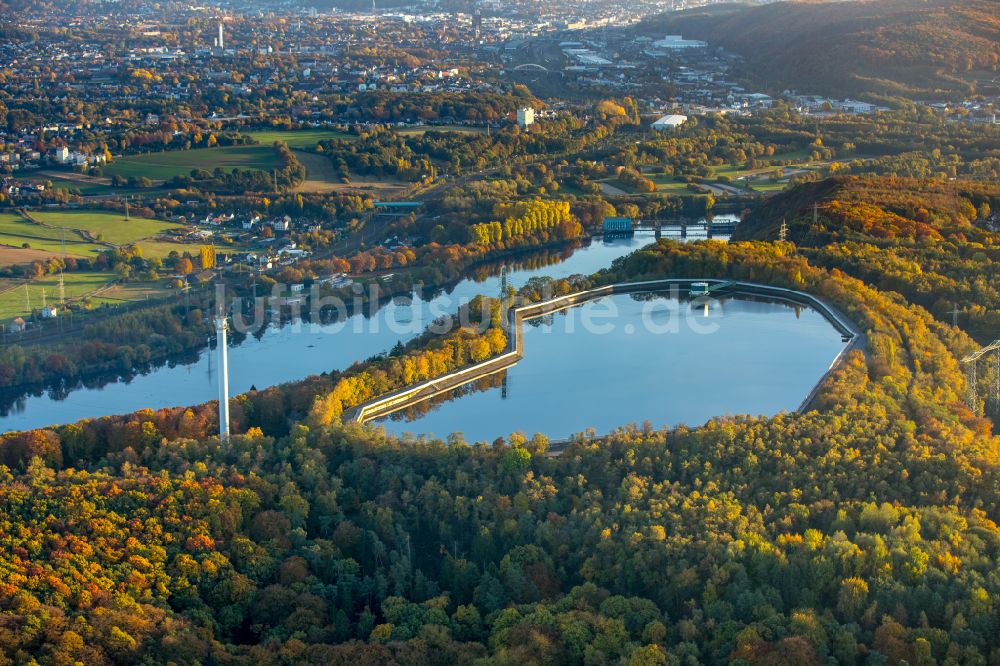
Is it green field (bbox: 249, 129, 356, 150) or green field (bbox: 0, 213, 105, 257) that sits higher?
green field (bbox: 249, 129, 356, 150)

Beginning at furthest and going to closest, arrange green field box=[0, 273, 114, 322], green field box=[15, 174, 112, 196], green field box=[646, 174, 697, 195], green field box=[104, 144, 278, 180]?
green field box=[104, 144, 278, 180]
green field box=[646, 174, 697, 195]
green field box=[15, 174, 112, 196]
green field box=[0, 273, 114, 322]

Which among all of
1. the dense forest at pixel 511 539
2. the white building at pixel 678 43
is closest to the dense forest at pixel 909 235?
the dense forest at pixel 511 539

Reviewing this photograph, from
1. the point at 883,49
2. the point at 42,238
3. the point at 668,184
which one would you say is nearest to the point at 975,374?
the point at 668,184

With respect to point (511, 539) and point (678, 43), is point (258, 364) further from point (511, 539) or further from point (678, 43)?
point (678, 43)

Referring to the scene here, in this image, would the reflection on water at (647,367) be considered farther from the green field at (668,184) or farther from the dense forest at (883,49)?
the dense forest at (883,49)

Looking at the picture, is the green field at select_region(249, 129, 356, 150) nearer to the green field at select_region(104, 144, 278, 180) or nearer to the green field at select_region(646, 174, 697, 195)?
the green field at select_region(104, 144, 278, 180)

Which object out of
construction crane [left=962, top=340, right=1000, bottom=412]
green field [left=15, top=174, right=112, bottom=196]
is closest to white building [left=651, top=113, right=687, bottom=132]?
green field [left=15, top=174, right=112, bottom=196]

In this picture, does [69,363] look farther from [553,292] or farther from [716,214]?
[716,214]
